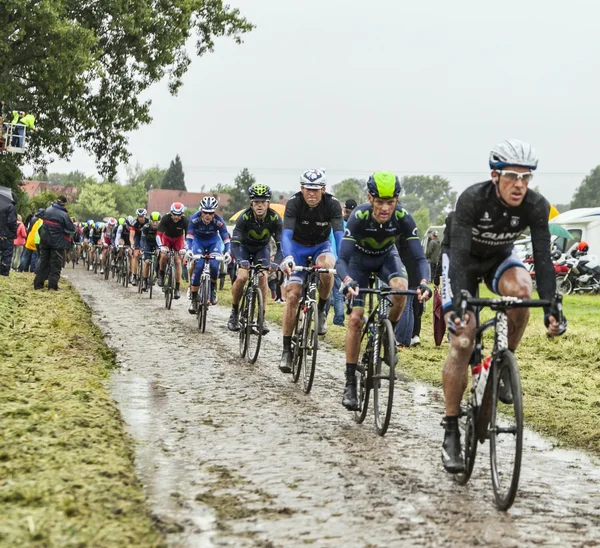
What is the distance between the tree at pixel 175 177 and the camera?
16850 centimetres

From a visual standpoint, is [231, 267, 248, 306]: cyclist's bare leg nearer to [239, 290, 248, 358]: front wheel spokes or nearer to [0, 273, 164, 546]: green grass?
[239, 290, 248, 358]: front wheel spokes

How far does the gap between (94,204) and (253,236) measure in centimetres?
14337

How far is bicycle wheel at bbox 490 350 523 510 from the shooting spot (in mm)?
→ 5148

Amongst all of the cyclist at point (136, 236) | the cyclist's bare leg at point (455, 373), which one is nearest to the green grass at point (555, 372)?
the cyclist's bare leg at point (455, 373)

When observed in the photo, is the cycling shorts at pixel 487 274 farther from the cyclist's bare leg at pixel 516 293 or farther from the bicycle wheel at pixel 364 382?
the bicycle wheel at pixel 364 382

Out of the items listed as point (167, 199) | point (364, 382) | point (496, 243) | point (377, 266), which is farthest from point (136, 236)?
point (167, 199)

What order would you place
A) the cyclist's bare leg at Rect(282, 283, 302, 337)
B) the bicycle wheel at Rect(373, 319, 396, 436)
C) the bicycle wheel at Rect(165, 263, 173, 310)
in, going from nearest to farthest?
the bicycle wheel at Rect(373, 319, 396, 436), the cyclist's bare leg at Rect(282, 283, 302, 337), the bicycle wheel at Rect(165, 263, 173, 310)

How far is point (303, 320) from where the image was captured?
962cm

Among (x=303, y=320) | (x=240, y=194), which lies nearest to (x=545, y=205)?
(x=303, y=320)

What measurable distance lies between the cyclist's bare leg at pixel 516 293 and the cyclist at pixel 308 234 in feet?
12.0

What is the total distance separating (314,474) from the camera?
5.89m

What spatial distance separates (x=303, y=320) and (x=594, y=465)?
144 inches

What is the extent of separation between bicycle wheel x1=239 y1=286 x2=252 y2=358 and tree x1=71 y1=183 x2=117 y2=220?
468 ft

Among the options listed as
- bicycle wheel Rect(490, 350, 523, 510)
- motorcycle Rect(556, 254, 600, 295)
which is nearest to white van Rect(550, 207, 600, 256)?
motorcycle Rect(556, 254, 600, 295)
